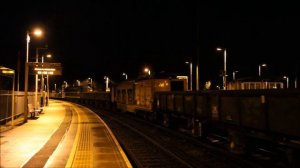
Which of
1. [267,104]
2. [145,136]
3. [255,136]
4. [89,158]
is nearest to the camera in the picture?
[267,104]

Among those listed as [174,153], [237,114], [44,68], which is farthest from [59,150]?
[44,68]

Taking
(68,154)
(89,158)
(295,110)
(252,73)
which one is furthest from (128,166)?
(252,73)

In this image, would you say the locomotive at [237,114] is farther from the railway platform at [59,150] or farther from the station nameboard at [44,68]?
the station nameboard at [44,68]

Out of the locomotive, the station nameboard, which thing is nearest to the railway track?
the locomotive

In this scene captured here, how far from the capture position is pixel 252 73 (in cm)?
9456

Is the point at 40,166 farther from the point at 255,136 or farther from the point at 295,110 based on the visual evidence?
the point at 295,110

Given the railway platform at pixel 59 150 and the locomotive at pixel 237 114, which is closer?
the locomotive at pixel 237 114

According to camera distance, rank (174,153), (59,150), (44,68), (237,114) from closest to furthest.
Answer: (237,114) < (59,150) < (174,153) < (44,68)

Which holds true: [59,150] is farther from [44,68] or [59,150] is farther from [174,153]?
[44,68]

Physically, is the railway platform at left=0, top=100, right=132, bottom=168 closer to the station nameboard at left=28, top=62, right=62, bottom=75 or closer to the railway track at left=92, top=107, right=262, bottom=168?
the railway track at left=92, top=107, right=262, bottom=168

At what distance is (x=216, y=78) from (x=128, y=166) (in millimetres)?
90195

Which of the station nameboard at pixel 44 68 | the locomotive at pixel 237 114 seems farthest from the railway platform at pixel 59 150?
the station nameboard at pixel 44 68

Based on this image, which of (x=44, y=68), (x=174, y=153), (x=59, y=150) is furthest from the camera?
(x=44, y=68)

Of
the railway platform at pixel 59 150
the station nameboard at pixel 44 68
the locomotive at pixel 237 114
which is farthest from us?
the station nameboard at pixel 44 68
